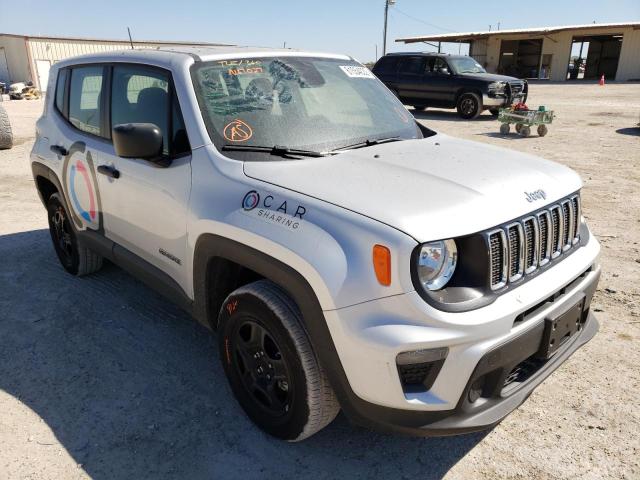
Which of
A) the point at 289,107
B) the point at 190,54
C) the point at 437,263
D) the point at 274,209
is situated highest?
the point at 190,54

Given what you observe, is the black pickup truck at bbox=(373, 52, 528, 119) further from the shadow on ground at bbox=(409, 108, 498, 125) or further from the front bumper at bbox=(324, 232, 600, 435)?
the front bumper at bbox=(324, 232, 600, 435)

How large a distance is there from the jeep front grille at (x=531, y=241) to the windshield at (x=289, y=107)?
109 centimetres

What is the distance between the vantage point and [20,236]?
5.60m

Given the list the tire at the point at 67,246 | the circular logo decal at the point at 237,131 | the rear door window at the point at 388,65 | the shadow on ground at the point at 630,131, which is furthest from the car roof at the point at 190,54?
the rear door window at the point at 388,65

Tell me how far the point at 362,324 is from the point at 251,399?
1030 mm

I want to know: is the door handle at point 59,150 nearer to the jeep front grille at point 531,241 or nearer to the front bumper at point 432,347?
the front bumper at point 432,347

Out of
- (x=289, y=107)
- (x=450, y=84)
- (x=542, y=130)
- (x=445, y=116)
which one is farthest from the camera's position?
(x=445, y=116)

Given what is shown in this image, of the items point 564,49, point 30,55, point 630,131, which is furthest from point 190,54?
point 564,49

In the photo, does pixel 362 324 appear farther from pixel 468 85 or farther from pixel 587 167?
pixel 468 85

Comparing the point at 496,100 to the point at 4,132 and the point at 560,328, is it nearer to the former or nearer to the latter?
the point at 4,132

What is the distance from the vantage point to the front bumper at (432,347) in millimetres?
1891

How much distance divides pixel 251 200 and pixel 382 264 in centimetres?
76

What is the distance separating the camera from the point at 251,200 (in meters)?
2.36

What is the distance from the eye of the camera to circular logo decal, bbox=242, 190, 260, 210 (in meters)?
2.34
